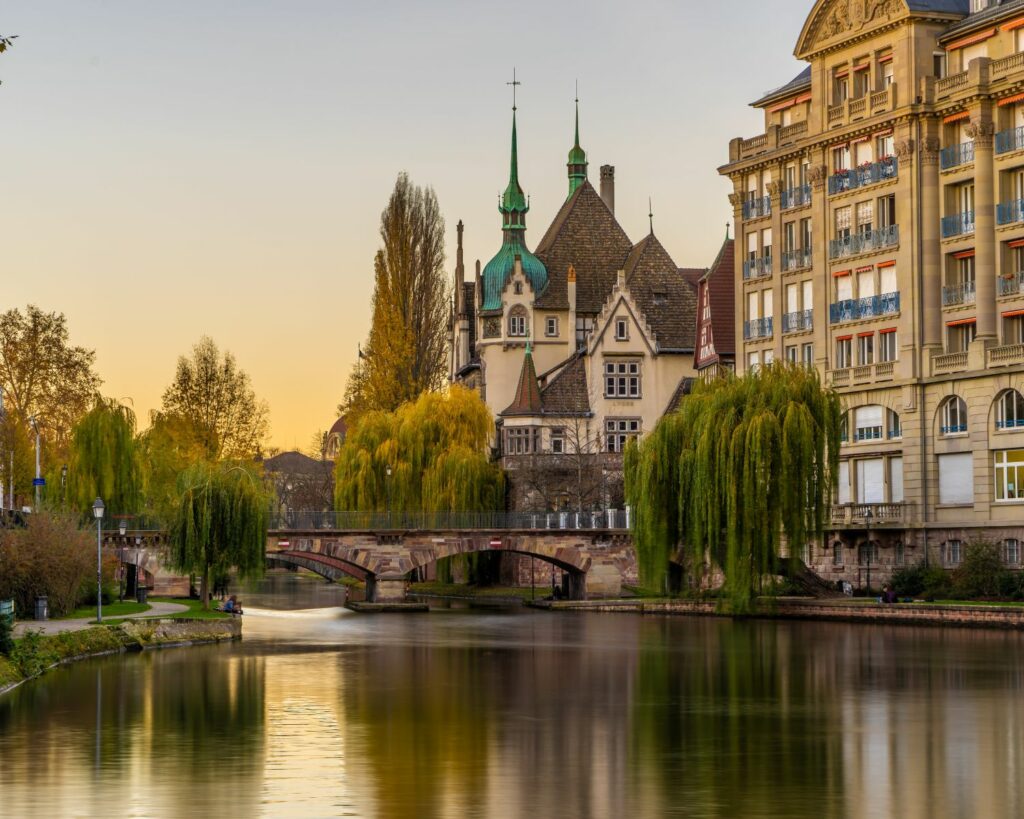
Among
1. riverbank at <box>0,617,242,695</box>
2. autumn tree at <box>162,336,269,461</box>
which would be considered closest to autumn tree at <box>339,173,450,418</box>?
autumn tree at <box>162,336,269,461</box>

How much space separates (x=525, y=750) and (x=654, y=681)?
1504 cm

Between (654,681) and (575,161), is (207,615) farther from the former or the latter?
(575,161)

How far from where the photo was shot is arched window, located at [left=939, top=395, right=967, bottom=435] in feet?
265

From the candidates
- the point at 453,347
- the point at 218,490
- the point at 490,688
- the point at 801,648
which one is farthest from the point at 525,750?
the point at 453,347

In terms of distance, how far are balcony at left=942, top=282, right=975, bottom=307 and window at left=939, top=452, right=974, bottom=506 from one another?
6.51 meters

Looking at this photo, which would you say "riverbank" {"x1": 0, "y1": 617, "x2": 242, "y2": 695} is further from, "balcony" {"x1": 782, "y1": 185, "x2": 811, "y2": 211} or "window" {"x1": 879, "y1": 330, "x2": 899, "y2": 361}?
"balcony" {"x1": 782, "y1": 185, "x2": 811, "y2": 211}

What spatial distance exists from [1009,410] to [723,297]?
40.4 metres

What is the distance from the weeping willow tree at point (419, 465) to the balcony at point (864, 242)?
26.1 metres

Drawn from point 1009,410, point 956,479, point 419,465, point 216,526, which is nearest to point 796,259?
point 956,479

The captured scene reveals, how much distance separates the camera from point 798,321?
303 feet

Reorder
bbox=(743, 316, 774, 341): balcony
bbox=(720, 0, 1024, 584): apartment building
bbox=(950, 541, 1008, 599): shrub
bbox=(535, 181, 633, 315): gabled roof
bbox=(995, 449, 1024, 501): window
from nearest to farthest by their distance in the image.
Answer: bbox=(950, 541, 1008, 599): shrub → bbox=(995, 449, 1024, 501): window → bbox=(720, 0, 1024, 584): apartment building → bbox=(743, 316, 774, 341): balcony → bbox=(535, 181, 633, 315): gabled roof

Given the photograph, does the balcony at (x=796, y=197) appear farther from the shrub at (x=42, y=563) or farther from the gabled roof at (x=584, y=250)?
the shrub at (x=42, y=563)

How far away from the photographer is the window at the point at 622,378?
123 m

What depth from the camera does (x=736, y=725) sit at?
3631 centimetres
